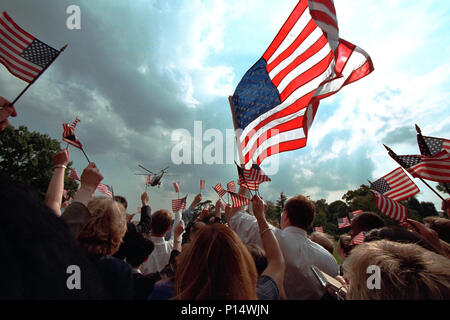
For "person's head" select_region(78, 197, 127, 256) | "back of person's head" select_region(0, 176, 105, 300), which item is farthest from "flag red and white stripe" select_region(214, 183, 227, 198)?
"back of person's head" select_region(0, 176, 105, 300)

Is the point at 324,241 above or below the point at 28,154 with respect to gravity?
below

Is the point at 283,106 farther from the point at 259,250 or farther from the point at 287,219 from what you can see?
the point at 259,250

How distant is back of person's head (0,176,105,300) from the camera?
0.64 meters

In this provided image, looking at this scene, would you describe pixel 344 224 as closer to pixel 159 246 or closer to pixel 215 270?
pixel 159 246

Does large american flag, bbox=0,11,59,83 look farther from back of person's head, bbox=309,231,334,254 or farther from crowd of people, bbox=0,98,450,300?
back of person's head, bbox=309,231,334,254

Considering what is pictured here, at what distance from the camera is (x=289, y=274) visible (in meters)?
2.83

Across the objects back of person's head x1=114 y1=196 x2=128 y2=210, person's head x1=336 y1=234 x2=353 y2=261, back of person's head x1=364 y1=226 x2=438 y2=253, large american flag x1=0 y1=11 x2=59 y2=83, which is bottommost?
person's head x1=336 y1=234 x2=353 y2=261

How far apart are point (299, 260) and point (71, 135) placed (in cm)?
393

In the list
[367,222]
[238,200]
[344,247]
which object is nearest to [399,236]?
[367,222]

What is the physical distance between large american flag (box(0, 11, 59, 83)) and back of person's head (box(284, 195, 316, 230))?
4.40m

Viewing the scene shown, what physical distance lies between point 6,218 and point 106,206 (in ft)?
5.30

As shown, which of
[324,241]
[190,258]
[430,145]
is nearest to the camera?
[190,258]

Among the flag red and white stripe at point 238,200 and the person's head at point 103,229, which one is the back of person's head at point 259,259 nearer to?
the person's head at point 103,229

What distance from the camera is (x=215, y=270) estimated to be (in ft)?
4.54
